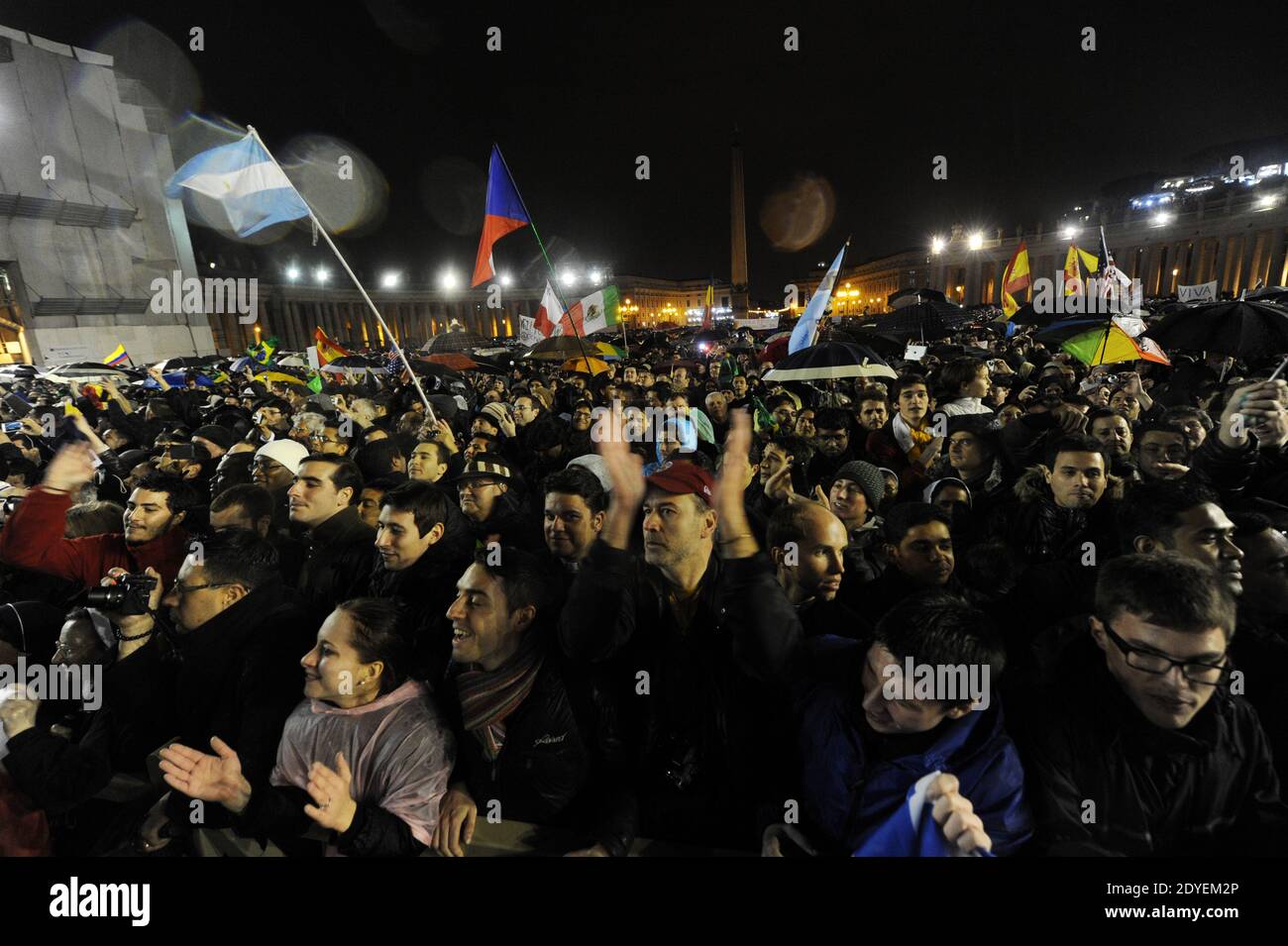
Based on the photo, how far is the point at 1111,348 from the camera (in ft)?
24.5

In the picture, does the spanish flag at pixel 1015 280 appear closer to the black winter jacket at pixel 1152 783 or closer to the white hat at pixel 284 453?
the black winter jacket at pixel 1152 783

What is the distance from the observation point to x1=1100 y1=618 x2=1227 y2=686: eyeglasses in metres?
1.84

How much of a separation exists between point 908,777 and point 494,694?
153 cm

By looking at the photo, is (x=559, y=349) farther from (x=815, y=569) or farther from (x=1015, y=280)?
(x=1015, y=280)

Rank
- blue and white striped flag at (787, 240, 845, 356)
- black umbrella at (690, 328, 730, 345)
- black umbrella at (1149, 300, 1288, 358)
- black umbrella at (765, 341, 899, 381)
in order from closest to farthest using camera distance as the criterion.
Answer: black umbrella at (1149, 300, 1288, 358) → black umbrella at (765, 341, 899, 381) → blue and white striped flag at (787, 240, 845, 356) → black umbrella at (690, 328, 730, 345)

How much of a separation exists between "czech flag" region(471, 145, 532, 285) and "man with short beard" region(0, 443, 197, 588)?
16.5 ft

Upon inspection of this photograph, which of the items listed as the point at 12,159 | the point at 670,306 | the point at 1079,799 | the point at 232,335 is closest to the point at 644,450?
the point at 1079,799

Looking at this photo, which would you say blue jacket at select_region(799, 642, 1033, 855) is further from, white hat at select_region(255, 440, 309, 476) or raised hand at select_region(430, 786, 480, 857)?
white hat at select_region(255, 440, 309, 476)

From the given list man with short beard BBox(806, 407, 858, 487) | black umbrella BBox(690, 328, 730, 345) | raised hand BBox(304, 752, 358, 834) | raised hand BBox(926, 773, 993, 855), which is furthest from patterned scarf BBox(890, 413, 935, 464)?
black umbrella BBox(690, 328, 730, 345)

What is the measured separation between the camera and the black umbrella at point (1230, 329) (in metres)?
5.29

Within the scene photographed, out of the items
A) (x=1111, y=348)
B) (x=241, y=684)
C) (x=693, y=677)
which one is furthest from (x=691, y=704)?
(x=1111, y=348)

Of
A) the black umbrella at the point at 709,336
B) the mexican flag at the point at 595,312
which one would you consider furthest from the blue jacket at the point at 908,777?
the black umbrella at the point at 709,336

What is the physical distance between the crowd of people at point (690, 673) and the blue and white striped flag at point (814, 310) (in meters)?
5.20

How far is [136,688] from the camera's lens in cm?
268
